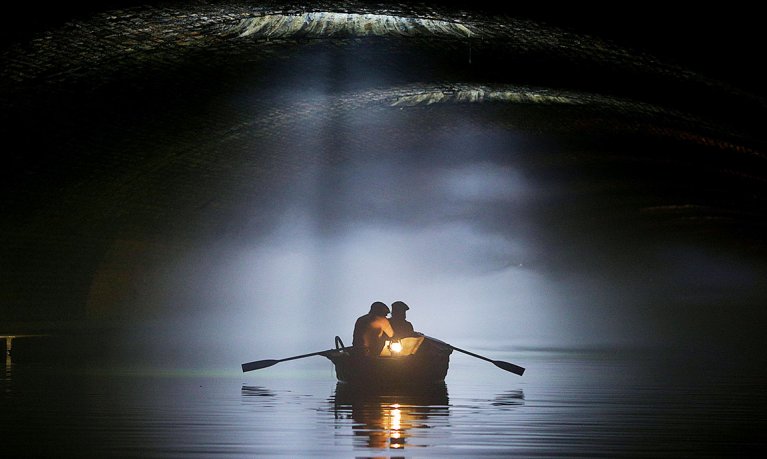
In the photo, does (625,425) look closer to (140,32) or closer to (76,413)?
(76,413)

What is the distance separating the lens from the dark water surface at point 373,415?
7.39 meters

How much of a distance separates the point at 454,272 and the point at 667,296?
7.84 meters

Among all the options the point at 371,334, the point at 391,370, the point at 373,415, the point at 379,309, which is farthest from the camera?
the point at 379,309

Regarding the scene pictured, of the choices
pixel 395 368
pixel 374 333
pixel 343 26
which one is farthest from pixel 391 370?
pixel 343 26

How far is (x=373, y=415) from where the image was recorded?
32.3 feet

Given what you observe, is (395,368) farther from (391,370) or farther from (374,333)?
(374,333)

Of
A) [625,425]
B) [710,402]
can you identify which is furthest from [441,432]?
[710,402]

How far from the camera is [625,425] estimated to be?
355 inches

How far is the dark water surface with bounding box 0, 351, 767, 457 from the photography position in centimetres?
739

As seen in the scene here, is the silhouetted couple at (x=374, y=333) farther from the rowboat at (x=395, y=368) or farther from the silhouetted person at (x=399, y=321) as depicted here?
the rowboat at (x=395, y=368)

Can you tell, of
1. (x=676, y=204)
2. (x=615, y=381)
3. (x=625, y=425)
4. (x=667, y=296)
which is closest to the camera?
(x=625, y=425)

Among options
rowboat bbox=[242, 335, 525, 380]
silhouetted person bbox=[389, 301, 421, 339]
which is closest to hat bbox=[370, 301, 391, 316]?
silhouetted person bbox=[389, 301, 421, 339]

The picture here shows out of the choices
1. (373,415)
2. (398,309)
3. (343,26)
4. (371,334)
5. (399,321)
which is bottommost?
(373,415)

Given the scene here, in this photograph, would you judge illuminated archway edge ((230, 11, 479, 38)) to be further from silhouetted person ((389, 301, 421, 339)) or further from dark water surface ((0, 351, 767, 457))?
dark water surface ((0, 351, 767, 457))
